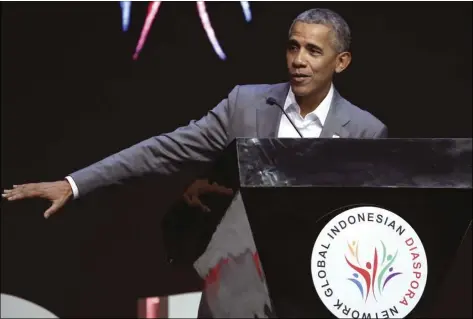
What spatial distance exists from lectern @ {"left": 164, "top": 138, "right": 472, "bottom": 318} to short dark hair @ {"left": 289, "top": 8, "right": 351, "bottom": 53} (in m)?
0.72

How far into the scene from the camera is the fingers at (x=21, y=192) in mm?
1907

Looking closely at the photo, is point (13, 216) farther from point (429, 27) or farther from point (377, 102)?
point (429, 27)

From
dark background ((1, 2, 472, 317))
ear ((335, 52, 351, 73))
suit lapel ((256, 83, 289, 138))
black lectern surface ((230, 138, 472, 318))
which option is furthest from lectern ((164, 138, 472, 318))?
dark background ((1, 2, 472, 317))

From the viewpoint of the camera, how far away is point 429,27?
3445mm

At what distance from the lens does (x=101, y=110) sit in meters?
3.33

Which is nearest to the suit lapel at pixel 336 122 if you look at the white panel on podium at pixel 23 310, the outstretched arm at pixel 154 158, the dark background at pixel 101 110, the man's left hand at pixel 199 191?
the outstretched arm at pixel 154 158

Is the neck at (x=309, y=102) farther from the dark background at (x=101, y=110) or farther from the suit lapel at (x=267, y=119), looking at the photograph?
the dark background at (x=101, y=110)

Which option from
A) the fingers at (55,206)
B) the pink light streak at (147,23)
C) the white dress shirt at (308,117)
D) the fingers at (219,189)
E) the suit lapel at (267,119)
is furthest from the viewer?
the pink light streak at (147,23)

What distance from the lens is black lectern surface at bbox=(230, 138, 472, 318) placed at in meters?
1.67

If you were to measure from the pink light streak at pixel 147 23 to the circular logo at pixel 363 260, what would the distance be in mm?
1806

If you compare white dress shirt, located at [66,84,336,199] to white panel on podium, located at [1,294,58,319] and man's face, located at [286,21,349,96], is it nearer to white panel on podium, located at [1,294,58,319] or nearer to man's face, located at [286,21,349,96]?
man's face, located at [286,21,349,96]

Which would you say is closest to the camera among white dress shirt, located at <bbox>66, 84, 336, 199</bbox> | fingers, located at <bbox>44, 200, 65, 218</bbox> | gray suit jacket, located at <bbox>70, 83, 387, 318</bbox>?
gray suit jacket, located at <bbox>70, 83, 387, 318</bbox>

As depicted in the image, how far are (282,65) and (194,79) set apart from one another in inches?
13.2

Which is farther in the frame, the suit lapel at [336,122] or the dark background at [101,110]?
the dark background at [101,110]
